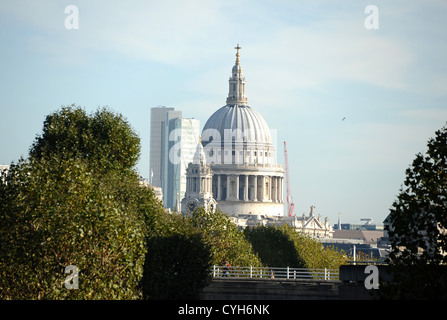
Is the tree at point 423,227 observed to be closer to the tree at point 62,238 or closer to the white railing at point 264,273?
the tree at point 62,238

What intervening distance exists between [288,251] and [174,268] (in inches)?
2491

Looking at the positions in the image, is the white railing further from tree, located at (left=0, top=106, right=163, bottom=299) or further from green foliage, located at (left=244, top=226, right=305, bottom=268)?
green foliage, located at (left=244, top=226, right=305, bottom=268)

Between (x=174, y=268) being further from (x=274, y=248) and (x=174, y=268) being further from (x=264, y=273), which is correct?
(x=274, y=248)

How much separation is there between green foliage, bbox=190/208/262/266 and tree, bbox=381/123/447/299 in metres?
52.2

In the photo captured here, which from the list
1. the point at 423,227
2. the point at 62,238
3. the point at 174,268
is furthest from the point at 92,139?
the point at 423,227

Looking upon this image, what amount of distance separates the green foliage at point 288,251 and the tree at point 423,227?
79.2 metres

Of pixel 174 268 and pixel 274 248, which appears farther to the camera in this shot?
pixel 274 248

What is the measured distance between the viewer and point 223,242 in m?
117

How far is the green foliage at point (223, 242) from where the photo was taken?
114 meters
